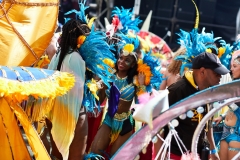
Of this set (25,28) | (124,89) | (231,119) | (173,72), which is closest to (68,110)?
(25,28)

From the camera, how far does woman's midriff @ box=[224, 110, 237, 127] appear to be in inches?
196

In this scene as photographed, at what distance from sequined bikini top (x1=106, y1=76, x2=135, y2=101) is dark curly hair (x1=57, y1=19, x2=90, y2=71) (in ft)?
4.13

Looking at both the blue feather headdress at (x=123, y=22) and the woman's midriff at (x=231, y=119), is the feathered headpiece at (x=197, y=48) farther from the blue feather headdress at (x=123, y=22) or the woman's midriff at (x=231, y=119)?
the blue feather headdress at (x=123, y=22)

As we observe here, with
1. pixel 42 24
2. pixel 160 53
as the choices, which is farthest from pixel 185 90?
pixel 160 53

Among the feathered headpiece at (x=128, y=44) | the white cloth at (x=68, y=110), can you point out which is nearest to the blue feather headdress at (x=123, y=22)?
the feathered headpiece at (x=128, y=44)

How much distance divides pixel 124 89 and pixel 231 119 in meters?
1.67

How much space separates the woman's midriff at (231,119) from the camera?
16.3ft

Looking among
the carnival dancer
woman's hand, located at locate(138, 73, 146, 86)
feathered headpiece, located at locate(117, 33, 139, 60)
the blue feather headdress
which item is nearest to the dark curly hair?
the carnival dancer

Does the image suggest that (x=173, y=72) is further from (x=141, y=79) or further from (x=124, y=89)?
(x=124, y=89)

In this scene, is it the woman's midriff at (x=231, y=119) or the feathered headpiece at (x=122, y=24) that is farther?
the feathered headpiece at (x=122, y=24)

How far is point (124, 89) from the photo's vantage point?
6410 millimetres

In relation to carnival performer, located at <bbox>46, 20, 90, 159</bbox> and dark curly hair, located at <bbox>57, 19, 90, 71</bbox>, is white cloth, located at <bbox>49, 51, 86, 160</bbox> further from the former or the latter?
dark curly hair, located at <bbox>57, 19, 90, 71</bbox>

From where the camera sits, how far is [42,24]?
442cm

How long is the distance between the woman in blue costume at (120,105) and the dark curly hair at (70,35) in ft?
3.81
